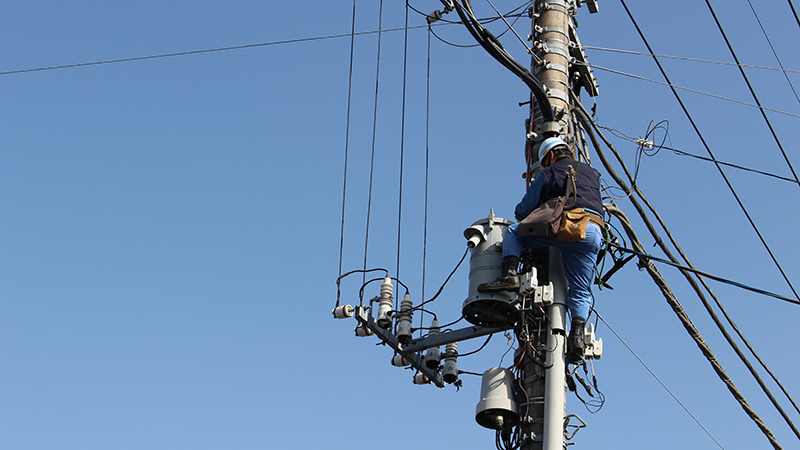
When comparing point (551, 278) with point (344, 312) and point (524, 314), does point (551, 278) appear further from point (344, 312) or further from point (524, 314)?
point (344, 312)

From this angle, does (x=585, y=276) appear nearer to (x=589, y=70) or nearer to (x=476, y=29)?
(x=476, y=29)

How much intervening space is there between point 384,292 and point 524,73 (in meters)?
Answer: 1.99

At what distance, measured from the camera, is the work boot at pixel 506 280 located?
19.0 feet

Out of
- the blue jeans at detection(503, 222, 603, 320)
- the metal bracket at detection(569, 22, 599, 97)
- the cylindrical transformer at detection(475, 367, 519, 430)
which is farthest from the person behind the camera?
the metal bracket at detection(569, 22, 599, 97)

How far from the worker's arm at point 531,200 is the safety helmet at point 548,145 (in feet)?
0.85

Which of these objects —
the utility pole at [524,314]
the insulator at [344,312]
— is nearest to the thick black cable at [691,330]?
the utility pole at [524,314]

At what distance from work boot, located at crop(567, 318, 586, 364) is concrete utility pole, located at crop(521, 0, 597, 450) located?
57mm

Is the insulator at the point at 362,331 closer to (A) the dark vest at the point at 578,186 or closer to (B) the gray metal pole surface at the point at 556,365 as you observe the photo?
(B) the gray metal pole surface at the point at 556,365

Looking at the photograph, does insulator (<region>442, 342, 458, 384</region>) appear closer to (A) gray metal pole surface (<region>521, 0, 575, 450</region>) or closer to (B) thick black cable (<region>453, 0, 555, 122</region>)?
(A) gray metal pole surface (<region>521, 0, 575, 450</region>)

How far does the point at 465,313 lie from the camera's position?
609cm

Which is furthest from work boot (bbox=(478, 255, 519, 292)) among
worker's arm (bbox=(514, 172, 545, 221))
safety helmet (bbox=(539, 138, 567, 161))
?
safety helmet (bbox=(539, 138, 567, 161))

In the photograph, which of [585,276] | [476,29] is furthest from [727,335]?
[476,29]

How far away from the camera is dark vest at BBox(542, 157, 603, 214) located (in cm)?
600

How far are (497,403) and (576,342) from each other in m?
0.65
